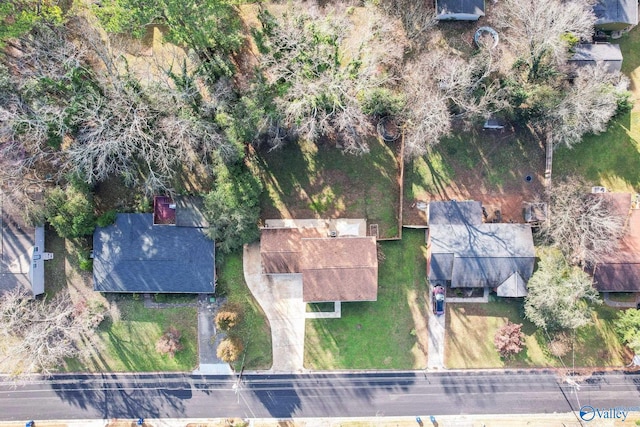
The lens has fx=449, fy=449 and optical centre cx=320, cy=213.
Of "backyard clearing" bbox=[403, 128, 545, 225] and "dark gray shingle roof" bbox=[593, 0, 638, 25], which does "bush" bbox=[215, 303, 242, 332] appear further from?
"dark gray shingle roof" bbox=[593, 0, 638, 25]

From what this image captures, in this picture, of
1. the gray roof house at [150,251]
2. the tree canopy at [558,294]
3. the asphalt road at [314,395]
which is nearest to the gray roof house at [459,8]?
the tree canopy at [558,294]

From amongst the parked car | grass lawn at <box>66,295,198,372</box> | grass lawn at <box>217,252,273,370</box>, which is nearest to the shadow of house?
grass lawn at <box>217,252,273,370</box>

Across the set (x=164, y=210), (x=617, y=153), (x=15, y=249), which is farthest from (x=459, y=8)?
(x=15, y=249)

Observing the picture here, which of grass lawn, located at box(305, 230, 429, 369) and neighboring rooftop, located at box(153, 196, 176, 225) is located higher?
neighboring rooftop, located at box(153, 196, 176, 225)

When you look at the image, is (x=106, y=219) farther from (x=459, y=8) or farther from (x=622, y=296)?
(x=622, y=296)

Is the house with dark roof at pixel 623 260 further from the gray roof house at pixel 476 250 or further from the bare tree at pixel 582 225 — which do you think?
the gray roof house at pixel 476 250

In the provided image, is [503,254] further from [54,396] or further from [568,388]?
[54,396]

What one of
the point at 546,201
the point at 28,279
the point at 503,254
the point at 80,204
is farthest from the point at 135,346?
the point at 546,201
